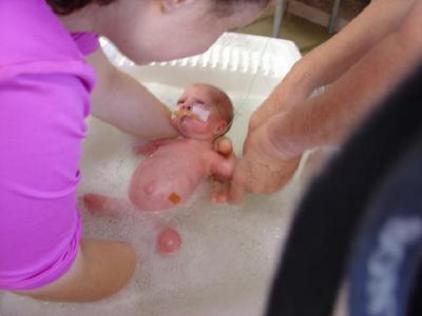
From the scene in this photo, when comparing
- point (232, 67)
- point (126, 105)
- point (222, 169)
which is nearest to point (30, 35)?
point (126, 105)

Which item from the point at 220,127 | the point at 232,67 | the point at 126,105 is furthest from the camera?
the point at 232,67

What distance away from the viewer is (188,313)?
43.8 inches

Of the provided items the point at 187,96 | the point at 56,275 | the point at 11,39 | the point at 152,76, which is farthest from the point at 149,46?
the point at 152,76

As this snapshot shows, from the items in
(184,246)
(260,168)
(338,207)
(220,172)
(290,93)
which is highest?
(338,207)

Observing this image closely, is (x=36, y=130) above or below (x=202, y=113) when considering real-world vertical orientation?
above

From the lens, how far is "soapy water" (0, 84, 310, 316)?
1.12m

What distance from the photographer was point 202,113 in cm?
127

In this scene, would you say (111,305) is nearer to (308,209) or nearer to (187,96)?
(187,96)

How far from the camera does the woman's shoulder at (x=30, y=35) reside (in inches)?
24.2

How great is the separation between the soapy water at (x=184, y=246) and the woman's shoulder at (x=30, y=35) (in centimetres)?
60

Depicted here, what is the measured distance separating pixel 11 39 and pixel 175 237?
2.26 feet

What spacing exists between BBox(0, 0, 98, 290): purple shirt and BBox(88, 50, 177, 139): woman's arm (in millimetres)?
412

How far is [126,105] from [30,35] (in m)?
0.56

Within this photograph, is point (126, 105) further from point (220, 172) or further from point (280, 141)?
point (280, 141)
